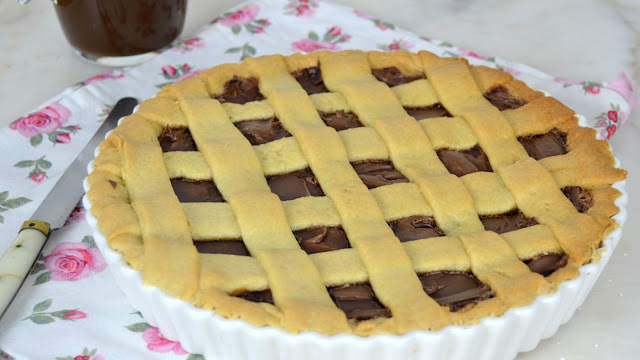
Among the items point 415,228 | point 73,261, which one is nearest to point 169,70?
point 73,261

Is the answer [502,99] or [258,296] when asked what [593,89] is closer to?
[502,99]

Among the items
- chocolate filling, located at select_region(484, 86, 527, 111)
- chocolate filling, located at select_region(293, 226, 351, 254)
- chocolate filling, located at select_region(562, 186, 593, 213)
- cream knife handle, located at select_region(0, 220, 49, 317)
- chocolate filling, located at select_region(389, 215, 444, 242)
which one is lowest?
cream knife handle, located at select_region(0, 220, 49, 317)

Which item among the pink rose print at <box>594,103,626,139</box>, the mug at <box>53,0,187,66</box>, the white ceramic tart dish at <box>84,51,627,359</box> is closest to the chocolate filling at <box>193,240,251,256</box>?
the white ceramic tart dish at <box>84,51,627,359</box>

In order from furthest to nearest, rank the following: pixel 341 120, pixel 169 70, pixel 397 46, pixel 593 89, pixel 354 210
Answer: pixel 397 46 < pixel 169 70 < pixel 593 89 < pixel 341 120 < pixel 354 210

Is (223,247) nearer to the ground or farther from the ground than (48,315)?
farther from the ground

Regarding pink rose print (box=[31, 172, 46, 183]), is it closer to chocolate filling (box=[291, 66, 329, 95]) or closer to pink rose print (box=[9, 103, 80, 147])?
pink rose print (box=[9, 103, 80, 147])

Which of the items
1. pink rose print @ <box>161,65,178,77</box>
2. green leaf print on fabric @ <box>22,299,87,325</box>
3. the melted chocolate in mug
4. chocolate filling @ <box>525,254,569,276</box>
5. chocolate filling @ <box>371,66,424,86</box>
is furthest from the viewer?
pink rose print @ <box>161,65,178,77</box>

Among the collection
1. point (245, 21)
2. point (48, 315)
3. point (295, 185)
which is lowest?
point (48, 315)
